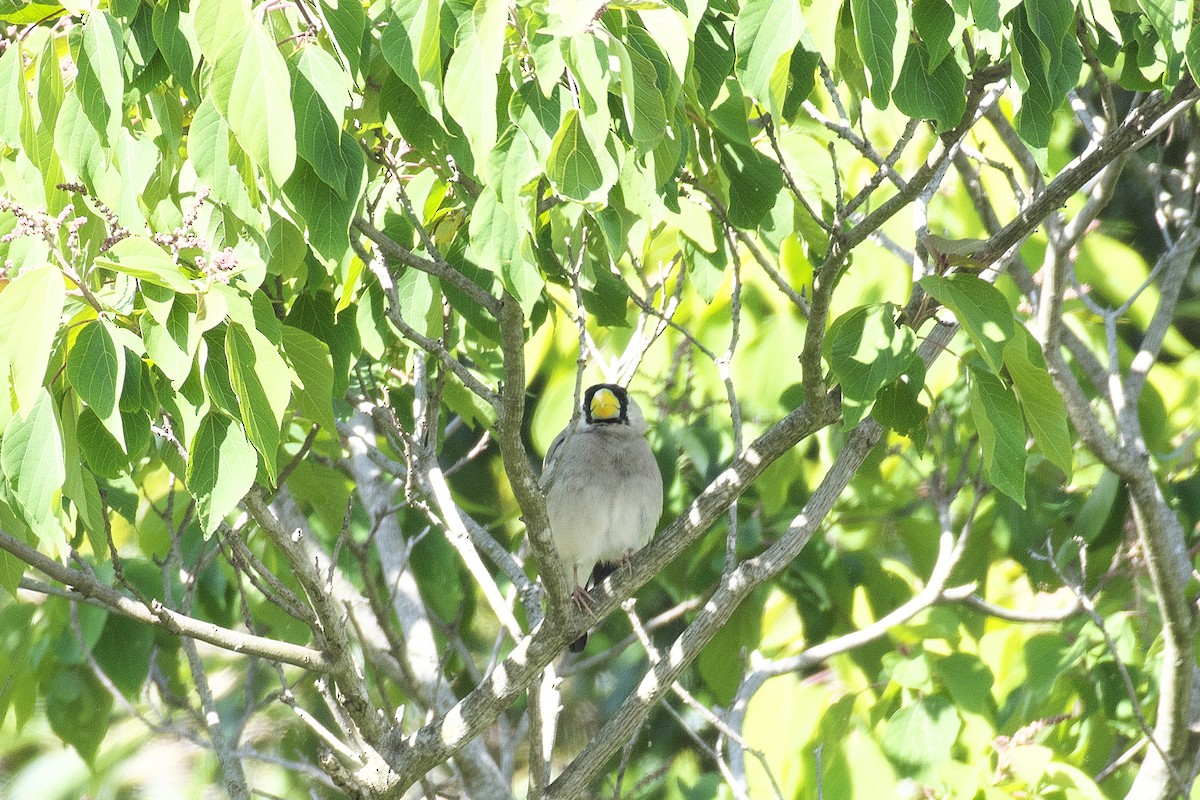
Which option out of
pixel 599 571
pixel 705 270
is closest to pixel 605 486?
pixel 599 571

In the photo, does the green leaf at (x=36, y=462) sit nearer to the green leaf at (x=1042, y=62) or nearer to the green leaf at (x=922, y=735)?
the green leaf at (x=1042, y=62)

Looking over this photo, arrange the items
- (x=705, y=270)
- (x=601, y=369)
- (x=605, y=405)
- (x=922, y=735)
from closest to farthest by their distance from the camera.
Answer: (x=705, y=270) → (x=601, y=369) → (x=922, y=735) → (x=605, y=405)

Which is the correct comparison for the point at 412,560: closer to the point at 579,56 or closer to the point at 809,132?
the point at 809,132

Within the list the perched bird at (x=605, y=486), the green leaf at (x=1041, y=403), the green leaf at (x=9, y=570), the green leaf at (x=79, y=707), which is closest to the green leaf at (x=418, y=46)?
the green leaf at (x=1041, y=403)

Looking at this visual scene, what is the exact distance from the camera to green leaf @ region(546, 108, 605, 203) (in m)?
1.59

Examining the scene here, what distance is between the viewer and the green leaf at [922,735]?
3.86 metres

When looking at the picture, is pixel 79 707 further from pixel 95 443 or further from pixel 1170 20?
pixel 1170 20

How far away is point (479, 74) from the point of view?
5.08 feet

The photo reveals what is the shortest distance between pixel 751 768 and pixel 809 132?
2.12 meters

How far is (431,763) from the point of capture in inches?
112

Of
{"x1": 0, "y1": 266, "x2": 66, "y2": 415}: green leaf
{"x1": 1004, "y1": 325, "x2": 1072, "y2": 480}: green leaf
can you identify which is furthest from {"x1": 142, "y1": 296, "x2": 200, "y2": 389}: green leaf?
{"x1": 1004, "y1": 325, "x2": 1072, "y2": 480}: green leaf

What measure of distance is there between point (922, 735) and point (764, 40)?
2752 millimetres

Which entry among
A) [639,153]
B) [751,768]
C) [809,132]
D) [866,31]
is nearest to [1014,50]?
[866,31]

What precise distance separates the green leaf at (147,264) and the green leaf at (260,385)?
0.29 feet
